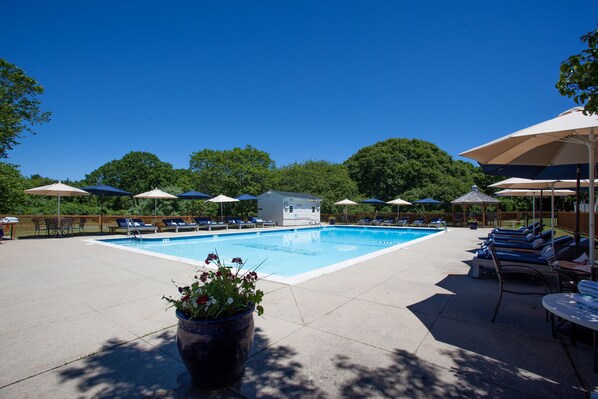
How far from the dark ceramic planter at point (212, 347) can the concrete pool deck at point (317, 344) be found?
0.13 metres

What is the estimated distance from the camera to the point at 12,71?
17297 millimetres

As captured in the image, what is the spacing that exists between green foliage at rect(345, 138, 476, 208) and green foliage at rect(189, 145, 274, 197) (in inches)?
629

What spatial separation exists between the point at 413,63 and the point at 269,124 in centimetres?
2004

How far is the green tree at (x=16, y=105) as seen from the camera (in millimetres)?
16594

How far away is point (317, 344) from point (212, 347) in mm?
1252

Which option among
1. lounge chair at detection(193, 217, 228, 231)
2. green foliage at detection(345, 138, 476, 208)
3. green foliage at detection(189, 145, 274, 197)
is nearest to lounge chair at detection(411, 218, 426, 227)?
green foliage at detection(345, 138, 476, 208)

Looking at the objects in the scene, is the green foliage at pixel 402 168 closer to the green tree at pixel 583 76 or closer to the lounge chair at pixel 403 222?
the lounge chair at pixel 403 222

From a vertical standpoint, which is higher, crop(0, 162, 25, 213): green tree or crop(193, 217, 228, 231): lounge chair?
crop(0, 162, 25, 213): green tree

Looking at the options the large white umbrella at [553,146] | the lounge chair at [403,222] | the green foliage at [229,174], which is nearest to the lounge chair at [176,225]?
the green foliage at [229,174]

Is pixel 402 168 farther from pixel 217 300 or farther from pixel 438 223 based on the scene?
pixel 217 300

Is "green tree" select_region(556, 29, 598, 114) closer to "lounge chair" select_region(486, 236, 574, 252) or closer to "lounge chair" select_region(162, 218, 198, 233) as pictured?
"lounge chair" select_region(486, 236, 574, 252)

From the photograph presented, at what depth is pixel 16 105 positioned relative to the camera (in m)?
17.8

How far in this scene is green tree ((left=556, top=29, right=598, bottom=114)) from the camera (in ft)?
6.17

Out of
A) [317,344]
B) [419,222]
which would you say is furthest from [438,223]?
[317,344]
